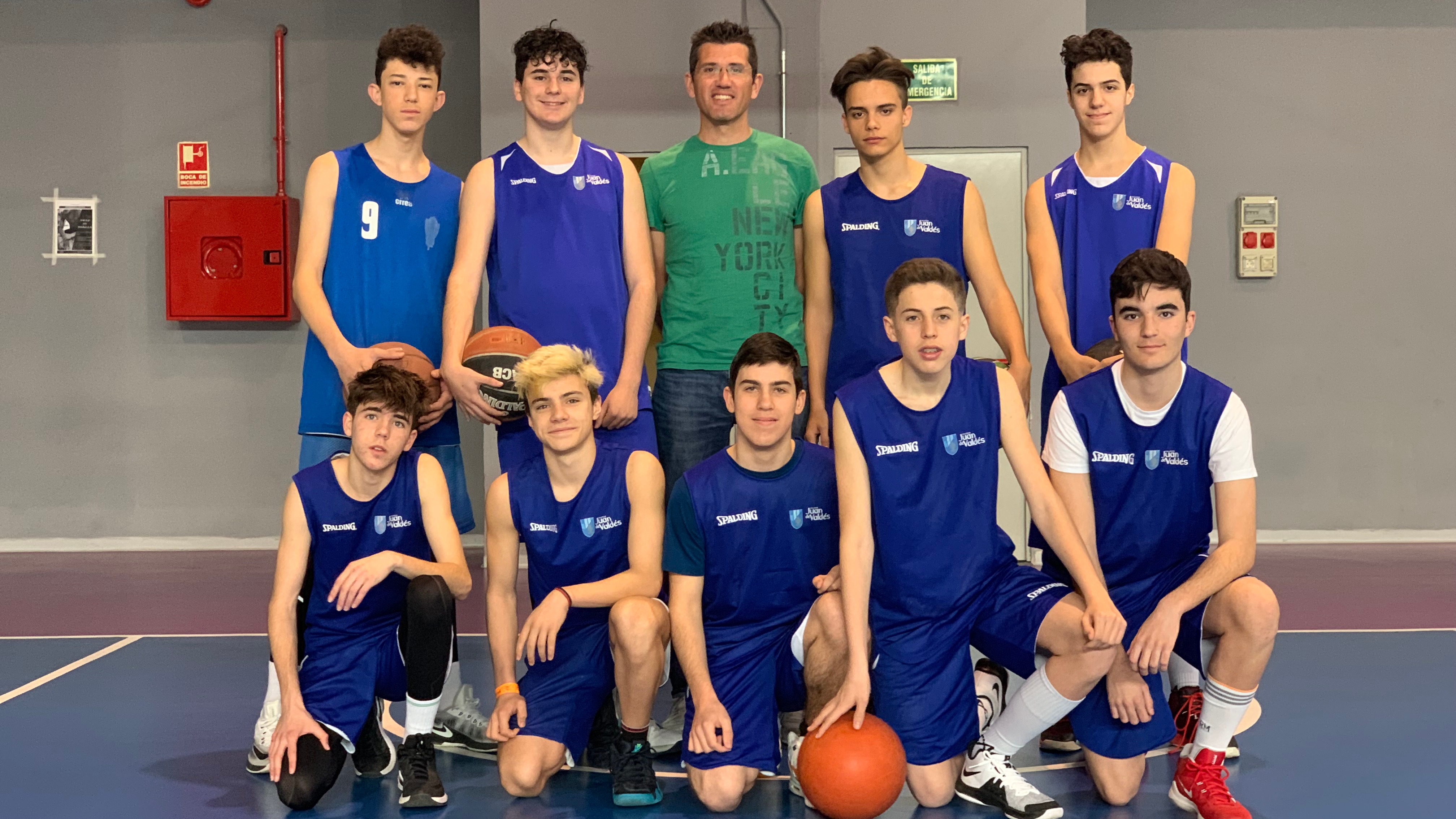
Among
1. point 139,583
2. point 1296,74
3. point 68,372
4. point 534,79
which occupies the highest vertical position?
point 1296,74

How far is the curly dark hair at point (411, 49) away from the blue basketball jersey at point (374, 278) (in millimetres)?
297

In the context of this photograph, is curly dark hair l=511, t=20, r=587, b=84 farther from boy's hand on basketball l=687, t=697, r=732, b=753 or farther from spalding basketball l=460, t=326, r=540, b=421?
boy's hand on basketball l=687, t=697, r=732, b=753

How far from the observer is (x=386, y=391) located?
123 inches

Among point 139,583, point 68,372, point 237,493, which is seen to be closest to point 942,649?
point 139,583

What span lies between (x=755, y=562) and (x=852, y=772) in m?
0.63

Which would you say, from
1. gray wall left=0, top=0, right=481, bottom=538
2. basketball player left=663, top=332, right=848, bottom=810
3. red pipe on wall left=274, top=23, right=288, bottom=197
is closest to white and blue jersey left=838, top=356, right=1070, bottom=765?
basketball player left=663, top=332, right=848, bottom=810

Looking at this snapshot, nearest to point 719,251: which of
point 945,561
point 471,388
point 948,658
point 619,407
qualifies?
point 619,407

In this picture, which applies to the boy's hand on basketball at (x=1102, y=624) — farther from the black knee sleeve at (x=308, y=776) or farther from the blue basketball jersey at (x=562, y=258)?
the black knee sleeve at (x=308, y=776)

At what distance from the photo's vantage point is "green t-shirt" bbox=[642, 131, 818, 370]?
11.8 ft

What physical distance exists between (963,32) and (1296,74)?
Answer: 2.41 meters

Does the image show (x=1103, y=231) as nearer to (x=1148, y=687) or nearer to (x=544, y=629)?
(x=1148, y=687)

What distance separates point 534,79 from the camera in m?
3.52

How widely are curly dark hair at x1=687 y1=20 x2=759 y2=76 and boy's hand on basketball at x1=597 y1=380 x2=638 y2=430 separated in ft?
3.31

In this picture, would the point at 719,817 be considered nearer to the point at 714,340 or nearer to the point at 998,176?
the point at 714,340
